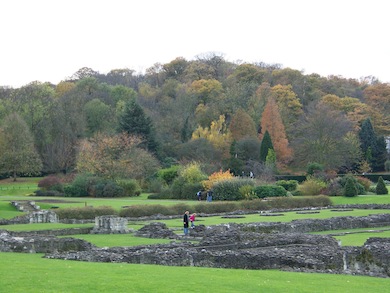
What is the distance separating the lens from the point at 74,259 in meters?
22.3

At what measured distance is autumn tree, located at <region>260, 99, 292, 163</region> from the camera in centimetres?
8594

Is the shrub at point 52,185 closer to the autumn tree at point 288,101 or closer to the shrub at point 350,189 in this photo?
the shrub at point 350,189

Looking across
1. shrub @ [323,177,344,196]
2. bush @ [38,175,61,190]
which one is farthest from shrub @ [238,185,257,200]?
bush @ [38,175,61,190]

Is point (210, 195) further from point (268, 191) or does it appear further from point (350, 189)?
point (350, 189)

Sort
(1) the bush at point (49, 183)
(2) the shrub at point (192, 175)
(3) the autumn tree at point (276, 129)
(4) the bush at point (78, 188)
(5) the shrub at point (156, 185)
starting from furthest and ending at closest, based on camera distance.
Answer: (3) the autumn tree at point (276, 129) < (1) the bush at point (49, 183) < (5) the shrub at point (156, 185) < (4) the bush at point (78, 188) < (2) the shrub at point (192, 175)

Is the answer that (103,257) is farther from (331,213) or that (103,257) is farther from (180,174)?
(180,174)

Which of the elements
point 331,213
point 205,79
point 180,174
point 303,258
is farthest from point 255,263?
point 205,79

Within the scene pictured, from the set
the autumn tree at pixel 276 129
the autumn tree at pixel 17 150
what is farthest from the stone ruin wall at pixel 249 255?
the autumn tree at pixel 276 129

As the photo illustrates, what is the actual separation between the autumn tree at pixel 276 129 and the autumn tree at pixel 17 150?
28935 mm

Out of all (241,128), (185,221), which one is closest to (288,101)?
(241,128)

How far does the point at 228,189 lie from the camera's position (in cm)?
6156

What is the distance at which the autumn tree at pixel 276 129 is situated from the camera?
282 feet

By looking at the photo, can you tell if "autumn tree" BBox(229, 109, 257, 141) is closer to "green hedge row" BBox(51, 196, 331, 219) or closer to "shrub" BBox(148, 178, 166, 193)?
"shrub" BBox(148, 178, 166, 193)

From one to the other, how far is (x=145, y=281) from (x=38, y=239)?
10918 mm
